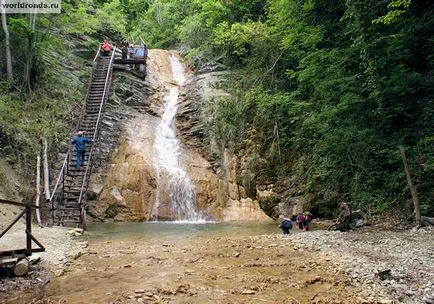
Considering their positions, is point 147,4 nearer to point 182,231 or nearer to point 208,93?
point 208,93

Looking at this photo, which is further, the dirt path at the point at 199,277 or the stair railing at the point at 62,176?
the stair railing at the point at 62,176

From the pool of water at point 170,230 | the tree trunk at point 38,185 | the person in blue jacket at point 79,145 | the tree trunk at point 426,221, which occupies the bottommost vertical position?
the pool of water at point 170,230

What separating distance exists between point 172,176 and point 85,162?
3548 mm

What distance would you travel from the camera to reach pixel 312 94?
1650cm

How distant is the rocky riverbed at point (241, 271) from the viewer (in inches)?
225

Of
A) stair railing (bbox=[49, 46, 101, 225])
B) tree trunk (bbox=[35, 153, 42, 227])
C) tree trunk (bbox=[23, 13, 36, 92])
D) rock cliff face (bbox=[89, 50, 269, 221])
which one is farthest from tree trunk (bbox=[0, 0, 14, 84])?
tree trunk (bbox=[35, 153, 42, 227])

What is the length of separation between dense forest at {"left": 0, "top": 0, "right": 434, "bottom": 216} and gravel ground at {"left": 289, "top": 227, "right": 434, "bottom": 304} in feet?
8.08

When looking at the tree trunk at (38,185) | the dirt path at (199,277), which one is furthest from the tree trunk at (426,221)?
the tree trunk at (38,185)

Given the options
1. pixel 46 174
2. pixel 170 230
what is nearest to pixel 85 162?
pixel 46 174

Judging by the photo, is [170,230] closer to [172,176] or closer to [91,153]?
[172,176]

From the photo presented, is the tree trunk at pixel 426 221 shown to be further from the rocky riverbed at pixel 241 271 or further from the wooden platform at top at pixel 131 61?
the wooden platform at top at pixel 131 61

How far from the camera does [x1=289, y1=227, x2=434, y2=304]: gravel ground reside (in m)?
5.74

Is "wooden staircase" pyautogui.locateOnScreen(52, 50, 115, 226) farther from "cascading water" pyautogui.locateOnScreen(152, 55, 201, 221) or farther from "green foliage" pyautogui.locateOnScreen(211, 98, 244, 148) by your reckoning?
"green foliage" pyautogui.locateOnScreen(211, 98, 244, 148)

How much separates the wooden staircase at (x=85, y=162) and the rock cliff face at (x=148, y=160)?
2.28 feet
